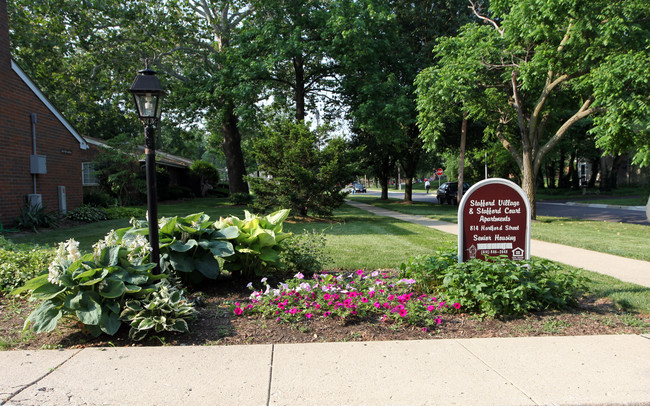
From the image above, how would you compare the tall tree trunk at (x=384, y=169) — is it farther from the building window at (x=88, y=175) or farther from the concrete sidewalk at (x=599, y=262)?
the concrete sidewalk at (x=599, y=262)

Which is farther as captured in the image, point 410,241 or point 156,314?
point 410,241

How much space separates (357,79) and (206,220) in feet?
52.4

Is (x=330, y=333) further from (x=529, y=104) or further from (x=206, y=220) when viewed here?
(x=529, y=104)

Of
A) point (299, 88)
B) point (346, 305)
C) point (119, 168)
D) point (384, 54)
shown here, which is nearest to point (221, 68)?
point (299, 88)

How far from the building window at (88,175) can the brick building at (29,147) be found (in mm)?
5479

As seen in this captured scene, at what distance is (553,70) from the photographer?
14133 millimetres

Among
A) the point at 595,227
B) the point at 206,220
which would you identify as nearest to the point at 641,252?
the point at 595,227

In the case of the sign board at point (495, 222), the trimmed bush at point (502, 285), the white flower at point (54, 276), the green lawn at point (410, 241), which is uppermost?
the sign board at point (495, 222)

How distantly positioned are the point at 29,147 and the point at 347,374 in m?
13.6

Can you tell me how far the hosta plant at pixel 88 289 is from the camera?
156 inches

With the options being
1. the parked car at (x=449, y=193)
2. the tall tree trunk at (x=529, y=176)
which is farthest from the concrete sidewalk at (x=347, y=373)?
the parked car at (x=449, y=193)

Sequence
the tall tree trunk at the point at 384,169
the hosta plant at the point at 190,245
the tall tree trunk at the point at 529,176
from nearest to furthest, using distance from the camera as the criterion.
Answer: the hosta plant at the point at 190,245, the tall tree trunk at the point at 529,176, the tall tree trunk at the point at 384,169

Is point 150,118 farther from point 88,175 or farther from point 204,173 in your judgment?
point 204,173

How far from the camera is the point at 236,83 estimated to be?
799 inches
